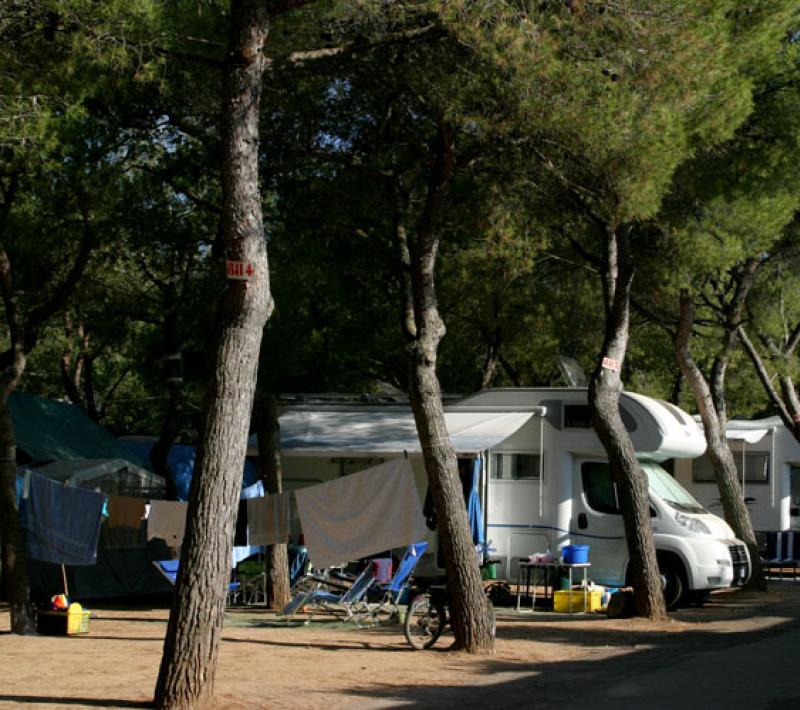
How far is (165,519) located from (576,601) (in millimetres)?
4992

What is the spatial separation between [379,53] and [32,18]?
132 inches

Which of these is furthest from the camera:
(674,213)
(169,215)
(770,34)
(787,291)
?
(787,291)

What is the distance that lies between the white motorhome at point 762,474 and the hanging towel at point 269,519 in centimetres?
1120

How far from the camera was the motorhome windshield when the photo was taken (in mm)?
15797

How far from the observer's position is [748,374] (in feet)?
90.7

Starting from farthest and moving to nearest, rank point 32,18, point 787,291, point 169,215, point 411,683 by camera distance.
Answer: point 787,291, point 169,215, point 32,18, point 411,683

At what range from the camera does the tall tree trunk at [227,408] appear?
7.87 metres

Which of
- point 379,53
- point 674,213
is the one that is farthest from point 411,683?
point 674,213

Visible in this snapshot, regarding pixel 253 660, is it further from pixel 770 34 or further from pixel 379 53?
pixel 770 34

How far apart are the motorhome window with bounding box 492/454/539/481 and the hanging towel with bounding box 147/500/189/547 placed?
4.45m

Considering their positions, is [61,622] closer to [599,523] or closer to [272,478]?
[272,478]

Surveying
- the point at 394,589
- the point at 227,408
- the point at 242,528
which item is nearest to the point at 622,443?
the point at 394,589

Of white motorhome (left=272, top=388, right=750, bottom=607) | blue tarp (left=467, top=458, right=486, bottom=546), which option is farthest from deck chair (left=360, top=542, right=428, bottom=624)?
white motorhome (left=272, top=388, right=750, bottom=607)

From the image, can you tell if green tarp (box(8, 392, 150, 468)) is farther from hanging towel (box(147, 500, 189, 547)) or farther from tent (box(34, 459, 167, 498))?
hanging towel (box(147, 500, 189, 547))
